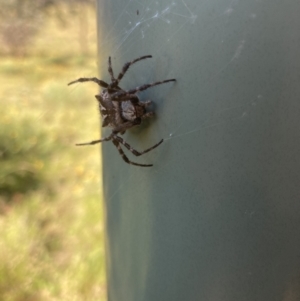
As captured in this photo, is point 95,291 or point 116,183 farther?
point 95,291

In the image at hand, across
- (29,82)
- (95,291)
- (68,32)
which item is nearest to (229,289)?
(95,291)

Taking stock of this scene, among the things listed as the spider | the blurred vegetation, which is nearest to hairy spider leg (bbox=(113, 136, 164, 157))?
the spider

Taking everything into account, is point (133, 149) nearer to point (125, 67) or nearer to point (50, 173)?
point (125, 67)

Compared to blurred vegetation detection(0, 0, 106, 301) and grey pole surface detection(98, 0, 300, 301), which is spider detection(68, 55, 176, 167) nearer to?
grey pole surface detection(98, 0, 300, 301)

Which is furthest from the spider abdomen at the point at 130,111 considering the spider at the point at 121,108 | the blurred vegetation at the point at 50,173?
the blurred vegetation at the point at 50,173

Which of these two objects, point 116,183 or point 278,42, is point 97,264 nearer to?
point 116,183

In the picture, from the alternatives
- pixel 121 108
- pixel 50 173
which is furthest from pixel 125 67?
pixel 50 173
